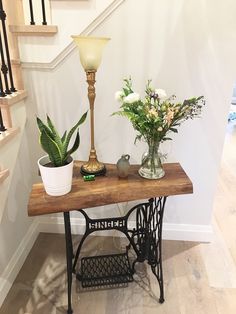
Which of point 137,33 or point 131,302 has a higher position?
point 137,33

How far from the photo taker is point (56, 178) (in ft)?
3.99

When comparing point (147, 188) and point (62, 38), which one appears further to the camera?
point (62, 38)

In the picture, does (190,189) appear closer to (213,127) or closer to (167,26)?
(213,127)

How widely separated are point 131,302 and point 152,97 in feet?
3.87

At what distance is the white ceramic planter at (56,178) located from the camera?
3.96 feet

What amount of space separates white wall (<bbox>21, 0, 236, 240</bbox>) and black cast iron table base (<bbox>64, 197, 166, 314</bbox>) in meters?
0.43

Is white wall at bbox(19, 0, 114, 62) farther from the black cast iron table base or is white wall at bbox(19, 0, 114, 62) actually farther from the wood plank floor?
the wood plank floor

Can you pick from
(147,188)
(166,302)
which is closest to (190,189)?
(147,188)

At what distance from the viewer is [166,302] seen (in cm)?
159

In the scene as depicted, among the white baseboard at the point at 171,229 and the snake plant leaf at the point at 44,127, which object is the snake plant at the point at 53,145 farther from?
the white baseboard at the point at 171,229

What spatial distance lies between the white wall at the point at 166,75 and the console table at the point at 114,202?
0.36 meters

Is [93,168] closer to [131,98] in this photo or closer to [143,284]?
[131,98]

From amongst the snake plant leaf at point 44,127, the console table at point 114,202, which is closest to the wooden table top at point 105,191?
the console table at point 114,202

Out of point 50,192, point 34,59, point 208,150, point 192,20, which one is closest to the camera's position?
point 50,192
